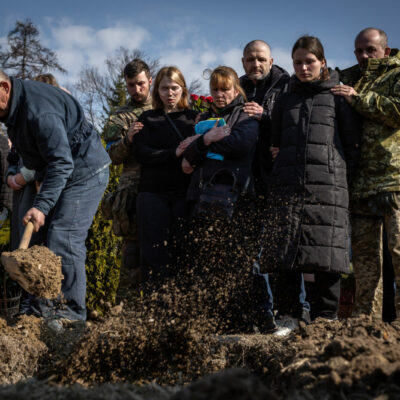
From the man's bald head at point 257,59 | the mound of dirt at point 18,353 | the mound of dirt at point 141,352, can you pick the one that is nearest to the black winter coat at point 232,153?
the man's bald head at point 257,59

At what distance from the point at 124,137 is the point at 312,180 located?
1.88 meters

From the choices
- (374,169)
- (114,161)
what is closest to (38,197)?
(114,161)

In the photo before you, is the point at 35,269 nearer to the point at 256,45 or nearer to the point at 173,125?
the point at 173,125

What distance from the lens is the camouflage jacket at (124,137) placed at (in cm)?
459

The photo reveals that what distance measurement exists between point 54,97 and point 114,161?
1.13 m

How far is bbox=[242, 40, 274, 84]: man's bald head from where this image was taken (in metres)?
4.38

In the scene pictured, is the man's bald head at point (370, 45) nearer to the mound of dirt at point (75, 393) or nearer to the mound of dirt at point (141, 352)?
the mound of dirt at point (141, 352)

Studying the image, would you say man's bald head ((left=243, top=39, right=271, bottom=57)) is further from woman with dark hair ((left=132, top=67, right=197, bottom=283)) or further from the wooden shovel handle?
the wooden shovel handle

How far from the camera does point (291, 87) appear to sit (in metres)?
3.97

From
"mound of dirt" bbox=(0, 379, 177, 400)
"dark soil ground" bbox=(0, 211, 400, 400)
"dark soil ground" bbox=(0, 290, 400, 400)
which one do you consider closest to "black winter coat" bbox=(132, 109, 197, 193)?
"dark soil ground" bbox=(0, 211, 400, 400)

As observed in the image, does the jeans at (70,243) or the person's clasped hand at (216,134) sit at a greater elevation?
the person's clasped hand at (216,134)

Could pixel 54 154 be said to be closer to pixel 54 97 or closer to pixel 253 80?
pixel 54 97

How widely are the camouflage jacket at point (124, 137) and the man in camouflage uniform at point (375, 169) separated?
1969 millimetres

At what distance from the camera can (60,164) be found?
3.41 m
